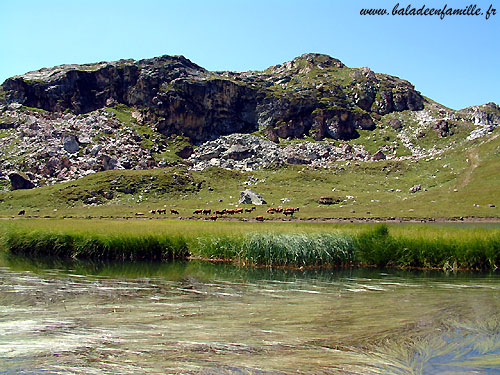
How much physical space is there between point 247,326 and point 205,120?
579ft

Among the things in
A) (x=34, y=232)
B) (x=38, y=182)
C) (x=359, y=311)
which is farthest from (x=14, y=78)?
(x=359, y=311)

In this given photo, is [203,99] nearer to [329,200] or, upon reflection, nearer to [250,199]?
[250,199]

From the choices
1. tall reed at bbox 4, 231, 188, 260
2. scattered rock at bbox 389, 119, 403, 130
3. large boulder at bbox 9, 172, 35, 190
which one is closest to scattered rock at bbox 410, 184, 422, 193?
scattered rock at bbox 389, 119, 403, 130

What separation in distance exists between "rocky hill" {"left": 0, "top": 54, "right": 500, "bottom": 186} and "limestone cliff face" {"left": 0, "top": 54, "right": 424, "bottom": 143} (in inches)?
18.1

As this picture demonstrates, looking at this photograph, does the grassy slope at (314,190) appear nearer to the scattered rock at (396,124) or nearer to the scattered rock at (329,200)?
the scattered rock at (329,200)

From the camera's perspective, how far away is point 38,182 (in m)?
126

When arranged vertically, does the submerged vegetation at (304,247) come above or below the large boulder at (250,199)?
below

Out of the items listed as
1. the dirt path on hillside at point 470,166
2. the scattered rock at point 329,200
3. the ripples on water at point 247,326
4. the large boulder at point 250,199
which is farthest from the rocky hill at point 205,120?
the ripples on water at point 247,326

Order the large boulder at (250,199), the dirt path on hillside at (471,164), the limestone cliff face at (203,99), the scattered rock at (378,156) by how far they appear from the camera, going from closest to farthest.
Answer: the large boulder at (250,199)
the dirt path on hillside at (471,164)
the scattered rock at (378,156)
the limestone cliff face at (203,99)

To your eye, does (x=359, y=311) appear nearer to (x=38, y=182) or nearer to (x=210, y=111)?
(x=38, y=182)

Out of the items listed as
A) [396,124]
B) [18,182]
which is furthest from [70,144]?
[396,124]

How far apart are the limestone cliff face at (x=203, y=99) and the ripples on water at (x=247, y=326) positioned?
160765 mm

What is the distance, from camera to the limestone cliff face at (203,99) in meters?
178

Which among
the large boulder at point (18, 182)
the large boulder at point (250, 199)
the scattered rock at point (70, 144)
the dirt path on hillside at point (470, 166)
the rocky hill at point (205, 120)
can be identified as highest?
the rocky hill at point (205, 120)
